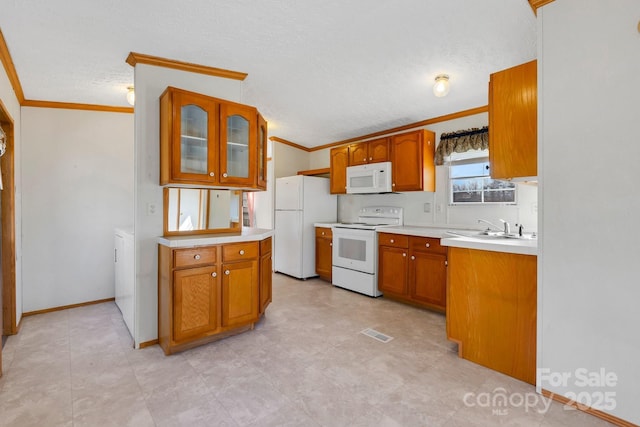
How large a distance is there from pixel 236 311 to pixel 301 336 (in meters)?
0.62

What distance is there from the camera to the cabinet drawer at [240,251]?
2.55 meters

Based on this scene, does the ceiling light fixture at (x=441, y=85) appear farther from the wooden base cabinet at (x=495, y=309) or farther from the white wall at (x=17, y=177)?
the white wall at (x=17, y=177)

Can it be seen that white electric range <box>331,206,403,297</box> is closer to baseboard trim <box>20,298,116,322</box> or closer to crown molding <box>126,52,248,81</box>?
crown molding <box>126,52,248,81</box>

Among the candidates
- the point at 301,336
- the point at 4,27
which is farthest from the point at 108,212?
the point at 301,336

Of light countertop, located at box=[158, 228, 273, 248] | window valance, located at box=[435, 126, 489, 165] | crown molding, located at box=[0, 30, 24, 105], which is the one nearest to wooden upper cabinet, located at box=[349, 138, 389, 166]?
window valance, located at box=[435, 126, 489, 165]

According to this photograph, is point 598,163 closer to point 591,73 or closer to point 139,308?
point 591,73

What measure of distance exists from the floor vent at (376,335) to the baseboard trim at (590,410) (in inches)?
44.1

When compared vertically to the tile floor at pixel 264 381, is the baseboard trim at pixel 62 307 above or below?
above

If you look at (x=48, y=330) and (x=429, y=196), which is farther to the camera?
(x=429, y=196)

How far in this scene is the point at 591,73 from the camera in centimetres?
170

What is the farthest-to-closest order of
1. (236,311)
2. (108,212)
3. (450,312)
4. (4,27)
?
(108,212)
(236,311)
(450,312)
(4,27)

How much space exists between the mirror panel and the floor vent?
1618mm

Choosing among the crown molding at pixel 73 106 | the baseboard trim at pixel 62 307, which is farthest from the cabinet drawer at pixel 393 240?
the crown molding at pixel 73 106

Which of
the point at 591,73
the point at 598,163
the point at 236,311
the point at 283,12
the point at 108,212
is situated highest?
the point at 283,12
